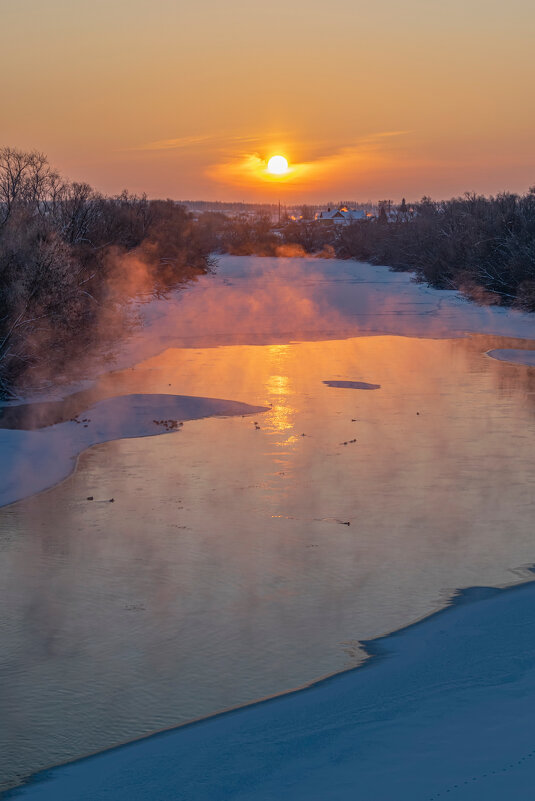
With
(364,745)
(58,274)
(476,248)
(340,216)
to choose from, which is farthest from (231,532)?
(340,216)

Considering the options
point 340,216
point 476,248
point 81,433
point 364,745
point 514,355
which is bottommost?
point 364,745

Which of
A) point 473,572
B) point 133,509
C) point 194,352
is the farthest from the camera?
point 194,352

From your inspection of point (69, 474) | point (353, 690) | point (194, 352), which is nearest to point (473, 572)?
point (353, 690)

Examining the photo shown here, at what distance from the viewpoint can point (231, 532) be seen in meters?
9.46

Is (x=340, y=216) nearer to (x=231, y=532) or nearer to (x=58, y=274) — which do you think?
(x=58, y=274)

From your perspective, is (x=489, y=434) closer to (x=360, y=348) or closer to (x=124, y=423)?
(x=124, y=423)

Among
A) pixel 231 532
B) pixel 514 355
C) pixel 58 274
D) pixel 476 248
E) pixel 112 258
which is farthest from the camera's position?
pixel 476 248

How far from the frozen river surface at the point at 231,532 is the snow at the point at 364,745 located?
0.89 ft

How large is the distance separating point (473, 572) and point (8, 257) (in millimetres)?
11889

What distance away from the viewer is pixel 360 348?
2600cm

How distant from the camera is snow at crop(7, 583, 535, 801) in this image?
4.64 m

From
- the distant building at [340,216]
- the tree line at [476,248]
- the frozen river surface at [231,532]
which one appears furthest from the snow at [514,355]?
the distant building at [340,216]

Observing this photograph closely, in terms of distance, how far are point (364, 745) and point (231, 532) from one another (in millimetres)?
4450

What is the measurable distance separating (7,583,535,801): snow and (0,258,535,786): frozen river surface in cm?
27
